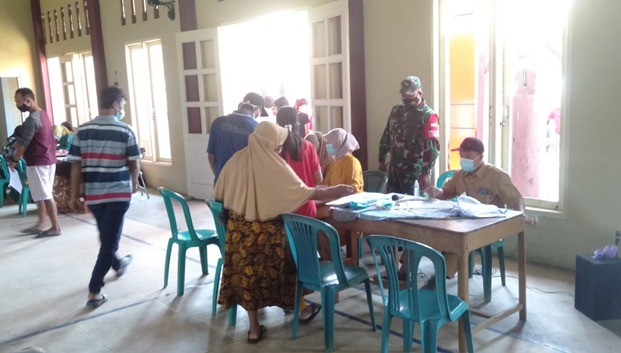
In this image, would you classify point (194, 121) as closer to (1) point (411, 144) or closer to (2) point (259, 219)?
(1) point (411, 144)

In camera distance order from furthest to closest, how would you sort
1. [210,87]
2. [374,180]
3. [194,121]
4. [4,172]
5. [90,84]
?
[90,84]
[194,121]
[4,172]
[210,87]
[374,180]

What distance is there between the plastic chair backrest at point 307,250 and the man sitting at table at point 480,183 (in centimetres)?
85

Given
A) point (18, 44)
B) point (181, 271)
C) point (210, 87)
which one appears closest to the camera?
point (181, 271)

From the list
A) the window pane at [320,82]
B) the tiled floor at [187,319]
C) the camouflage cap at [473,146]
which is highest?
the window pane at [320,82]

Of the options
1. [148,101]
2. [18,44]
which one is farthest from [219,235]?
[18,44]

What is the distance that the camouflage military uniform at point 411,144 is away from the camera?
423cm

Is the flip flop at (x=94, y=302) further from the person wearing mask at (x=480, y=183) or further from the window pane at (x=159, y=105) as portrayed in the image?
the window pane at (x=159, y=105)

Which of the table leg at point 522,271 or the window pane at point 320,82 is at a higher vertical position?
the window pane at point 320,82

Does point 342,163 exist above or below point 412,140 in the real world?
below

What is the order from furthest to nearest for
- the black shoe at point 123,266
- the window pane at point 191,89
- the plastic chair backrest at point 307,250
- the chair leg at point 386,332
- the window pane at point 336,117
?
the window pane at point 191,89, the window pane at point 336,117, the black shoe at point 123,266, the plastic chair backrest at point 307,250, the chair leg at point 386,332

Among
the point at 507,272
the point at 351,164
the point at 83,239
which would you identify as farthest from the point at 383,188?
the point at 83,239

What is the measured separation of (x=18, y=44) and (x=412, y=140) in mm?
9424

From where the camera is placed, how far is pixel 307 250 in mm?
3055

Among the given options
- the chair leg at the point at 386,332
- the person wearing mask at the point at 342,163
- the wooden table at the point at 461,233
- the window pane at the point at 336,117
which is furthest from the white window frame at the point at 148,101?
the chair leg at the point at 386,332
